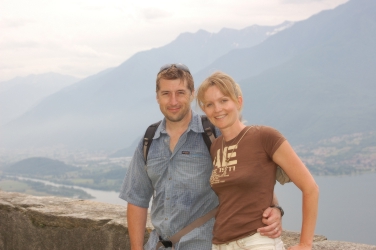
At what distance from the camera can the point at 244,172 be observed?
8.17 feet

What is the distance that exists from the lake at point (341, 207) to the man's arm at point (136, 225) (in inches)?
1630

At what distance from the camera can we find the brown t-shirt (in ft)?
8.13

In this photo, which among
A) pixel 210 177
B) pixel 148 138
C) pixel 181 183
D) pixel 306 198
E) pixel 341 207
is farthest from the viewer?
pixel 341 207

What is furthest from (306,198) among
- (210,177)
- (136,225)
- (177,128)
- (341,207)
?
(341,207)

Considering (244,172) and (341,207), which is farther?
(341,207)

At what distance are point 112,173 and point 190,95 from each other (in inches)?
4143

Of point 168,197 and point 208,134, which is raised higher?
point 208,134

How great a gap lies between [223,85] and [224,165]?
43 centimetres

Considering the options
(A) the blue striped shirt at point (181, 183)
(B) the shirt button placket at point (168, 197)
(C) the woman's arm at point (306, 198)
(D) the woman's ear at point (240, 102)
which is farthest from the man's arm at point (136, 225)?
(C) the woman's arm at point (306, 198)

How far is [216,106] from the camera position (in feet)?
8.71

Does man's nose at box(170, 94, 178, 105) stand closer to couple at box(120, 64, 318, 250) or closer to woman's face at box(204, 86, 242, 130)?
couple at box(120, 64, 318, 250)

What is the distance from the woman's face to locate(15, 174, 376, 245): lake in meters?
42.2

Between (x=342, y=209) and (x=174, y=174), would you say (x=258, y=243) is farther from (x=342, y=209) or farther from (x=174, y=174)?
(x=342, y=209)

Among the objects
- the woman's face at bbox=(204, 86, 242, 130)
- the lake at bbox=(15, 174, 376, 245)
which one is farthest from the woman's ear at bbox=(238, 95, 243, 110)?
the lake at bbox=(15, 174, 376, 245)
